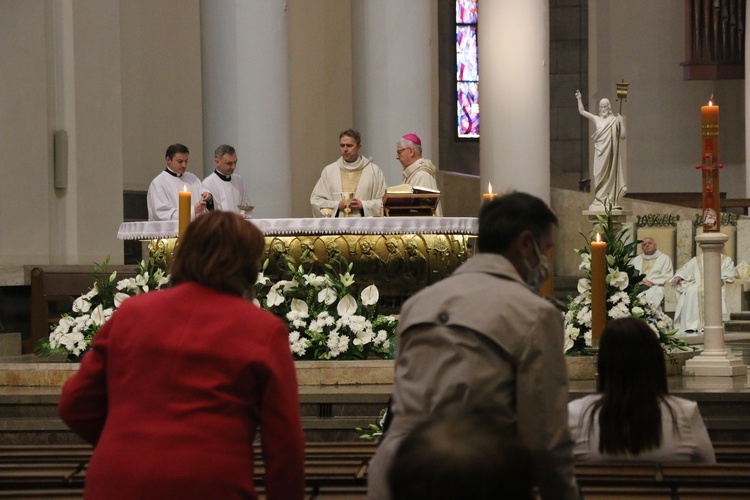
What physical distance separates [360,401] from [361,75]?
729cm

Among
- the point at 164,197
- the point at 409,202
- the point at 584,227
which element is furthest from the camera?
the point at 584,227

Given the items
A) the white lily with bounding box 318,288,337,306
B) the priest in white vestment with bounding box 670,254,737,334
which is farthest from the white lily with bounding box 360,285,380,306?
the priest in white vestment with bounding box 670,254,737,334

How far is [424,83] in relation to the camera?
42.7 feet

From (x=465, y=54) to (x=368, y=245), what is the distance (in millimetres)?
12991

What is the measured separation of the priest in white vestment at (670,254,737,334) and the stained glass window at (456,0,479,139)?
624 centimetres

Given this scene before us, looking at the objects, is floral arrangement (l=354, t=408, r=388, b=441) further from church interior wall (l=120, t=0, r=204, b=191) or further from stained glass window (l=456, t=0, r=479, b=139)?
stained glass window (l=456, t=0, r=479, b=139)

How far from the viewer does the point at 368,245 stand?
838 cm

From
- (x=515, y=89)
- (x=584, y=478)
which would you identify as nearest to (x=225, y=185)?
(x=515, y=89)

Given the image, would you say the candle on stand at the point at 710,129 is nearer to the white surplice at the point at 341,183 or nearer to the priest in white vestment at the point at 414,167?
the priest in white vestment at the point at 414,167

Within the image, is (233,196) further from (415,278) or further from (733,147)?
(733,147)

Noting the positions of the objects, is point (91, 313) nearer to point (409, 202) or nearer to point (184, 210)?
point (184, 210)

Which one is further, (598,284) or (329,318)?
(329,318)

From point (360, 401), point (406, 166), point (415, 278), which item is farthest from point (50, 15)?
point (360, 401)

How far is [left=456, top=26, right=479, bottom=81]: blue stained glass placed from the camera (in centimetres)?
2069
